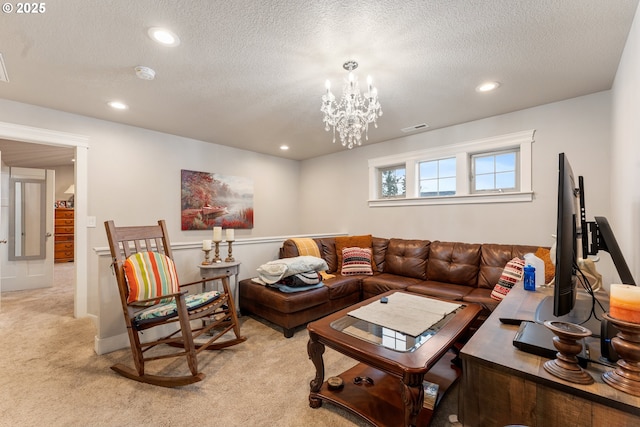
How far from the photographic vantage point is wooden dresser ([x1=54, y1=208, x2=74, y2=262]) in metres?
6.92

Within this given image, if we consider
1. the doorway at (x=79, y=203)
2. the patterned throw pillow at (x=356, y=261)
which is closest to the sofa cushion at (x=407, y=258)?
the patterned throw pillow at (x=356, y=261)

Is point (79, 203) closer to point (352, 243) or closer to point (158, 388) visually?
point (158, 388)

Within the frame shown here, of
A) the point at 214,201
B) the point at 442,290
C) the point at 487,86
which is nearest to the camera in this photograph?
the point at 487,86

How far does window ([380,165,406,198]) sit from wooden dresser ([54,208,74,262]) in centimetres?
782

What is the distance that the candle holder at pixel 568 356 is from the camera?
2.39 ft

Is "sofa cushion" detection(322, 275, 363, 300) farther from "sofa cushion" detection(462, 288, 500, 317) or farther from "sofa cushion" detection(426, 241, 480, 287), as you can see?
"sofa cushion" detection(462, 288, 500, 317)

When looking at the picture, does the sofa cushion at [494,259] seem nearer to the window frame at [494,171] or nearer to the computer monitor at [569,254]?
the window frame at [494,171]

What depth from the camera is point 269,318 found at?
2863mm

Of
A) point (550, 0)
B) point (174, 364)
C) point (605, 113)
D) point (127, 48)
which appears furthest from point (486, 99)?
point (174, 364)

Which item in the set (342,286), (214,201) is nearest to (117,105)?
(214,201)

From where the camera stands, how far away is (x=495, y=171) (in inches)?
131

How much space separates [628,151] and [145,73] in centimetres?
346

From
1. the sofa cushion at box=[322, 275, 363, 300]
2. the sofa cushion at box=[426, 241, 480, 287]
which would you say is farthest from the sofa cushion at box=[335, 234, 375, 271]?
the sofa cushion at box=[426, 241, 480, 287]

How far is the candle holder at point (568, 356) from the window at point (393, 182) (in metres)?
3.44
